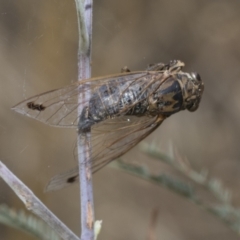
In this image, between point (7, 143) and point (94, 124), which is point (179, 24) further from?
point (94, 124)

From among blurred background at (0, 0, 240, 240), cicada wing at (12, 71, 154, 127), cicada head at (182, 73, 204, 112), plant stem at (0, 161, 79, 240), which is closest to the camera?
plant stem at (0, 161, 79, 240)

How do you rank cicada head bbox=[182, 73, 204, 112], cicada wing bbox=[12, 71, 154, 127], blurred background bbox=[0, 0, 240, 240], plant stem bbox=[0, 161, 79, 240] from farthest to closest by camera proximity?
blurred background bbox=[0, 0, 240, 240], cicada head bbox=[182, 73, 204, 112], cicada wing bbox=[12, 71, 154, 127], plant stem bbox=[0, 161, 79, 240]

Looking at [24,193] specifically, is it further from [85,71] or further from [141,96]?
[141,96]

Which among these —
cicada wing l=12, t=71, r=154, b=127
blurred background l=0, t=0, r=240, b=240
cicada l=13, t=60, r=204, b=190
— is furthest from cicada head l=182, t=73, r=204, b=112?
blurred background l=0, t=0, r=240, b=240

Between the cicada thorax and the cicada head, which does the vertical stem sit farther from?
the cicada head

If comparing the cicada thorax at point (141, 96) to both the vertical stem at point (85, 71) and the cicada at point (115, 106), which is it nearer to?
the cicada at point (115, 106)

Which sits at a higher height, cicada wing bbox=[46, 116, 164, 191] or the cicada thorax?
the cicada thorax

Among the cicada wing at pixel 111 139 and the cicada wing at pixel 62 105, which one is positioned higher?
the cicada wing at pixel 62 105

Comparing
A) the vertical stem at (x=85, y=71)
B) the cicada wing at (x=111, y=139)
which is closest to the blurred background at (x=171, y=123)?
the cicada wing at (x=111, y=139)

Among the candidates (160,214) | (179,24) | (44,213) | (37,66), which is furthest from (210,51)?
(44,213)
